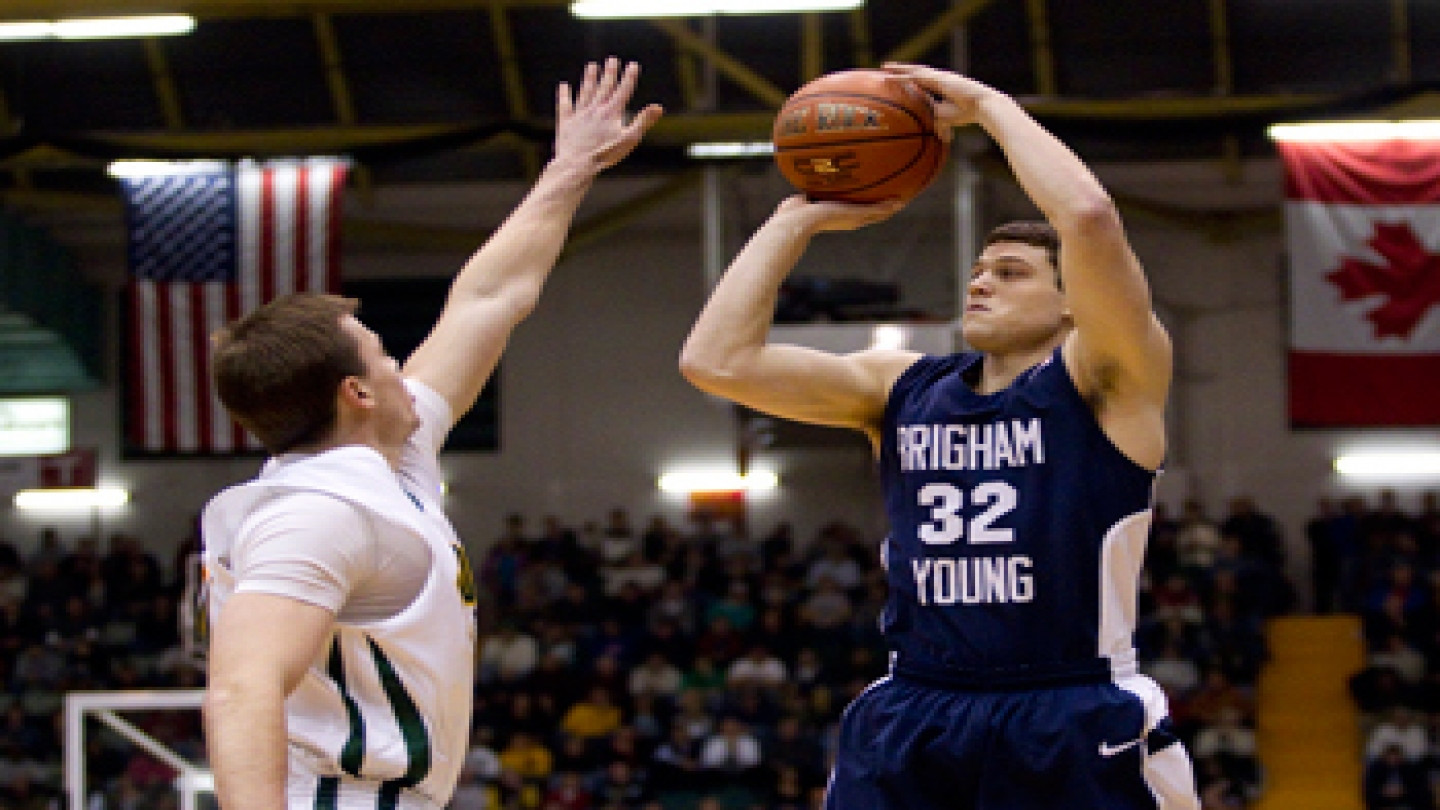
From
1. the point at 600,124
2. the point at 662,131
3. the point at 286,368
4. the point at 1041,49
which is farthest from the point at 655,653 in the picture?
the point at 286,368

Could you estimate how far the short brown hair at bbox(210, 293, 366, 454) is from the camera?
3021mm

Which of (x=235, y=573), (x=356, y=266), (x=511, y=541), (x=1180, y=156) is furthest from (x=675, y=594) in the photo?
(x=235, y=573)

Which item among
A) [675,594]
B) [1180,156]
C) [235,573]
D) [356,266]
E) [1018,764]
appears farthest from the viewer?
[356,266]

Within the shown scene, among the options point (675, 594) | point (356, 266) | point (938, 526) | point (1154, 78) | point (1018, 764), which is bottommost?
point (675, 594)

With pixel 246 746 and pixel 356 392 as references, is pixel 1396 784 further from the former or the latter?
pixel 246 746

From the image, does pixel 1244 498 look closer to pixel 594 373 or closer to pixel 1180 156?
pixel 1180 156

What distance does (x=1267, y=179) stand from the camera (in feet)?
64.1

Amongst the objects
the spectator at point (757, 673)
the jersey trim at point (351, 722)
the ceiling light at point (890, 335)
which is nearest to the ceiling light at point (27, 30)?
the ceiling light at point (890, 335)

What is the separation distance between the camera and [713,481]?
67.3 ft

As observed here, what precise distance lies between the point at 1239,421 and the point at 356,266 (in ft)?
31.4

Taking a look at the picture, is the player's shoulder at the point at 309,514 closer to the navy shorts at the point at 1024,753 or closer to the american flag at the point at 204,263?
the navy shorts at the point at 1024,753

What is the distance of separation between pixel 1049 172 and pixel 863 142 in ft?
2.50

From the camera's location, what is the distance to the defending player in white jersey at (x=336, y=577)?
278cm

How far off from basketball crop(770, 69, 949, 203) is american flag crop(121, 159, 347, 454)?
10.5 metres
